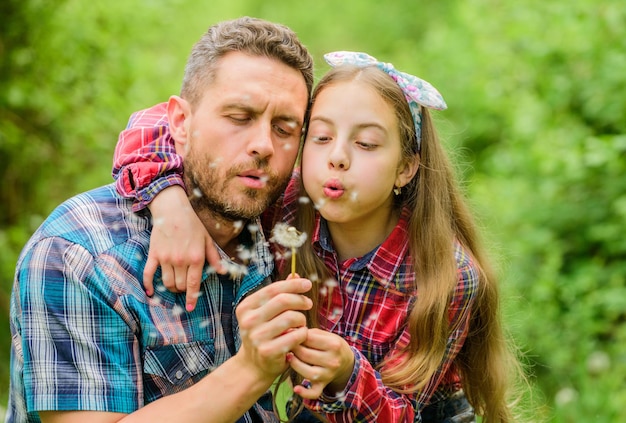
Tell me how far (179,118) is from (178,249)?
1.80ft

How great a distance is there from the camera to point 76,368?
2.27 m

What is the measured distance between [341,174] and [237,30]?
2.04 ft

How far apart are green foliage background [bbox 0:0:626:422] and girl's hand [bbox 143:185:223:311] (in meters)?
2.47

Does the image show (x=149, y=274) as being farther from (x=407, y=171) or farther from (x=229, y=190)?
(x=407, y=171)

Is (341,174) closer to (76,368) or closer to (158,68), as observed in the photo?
(76,368)

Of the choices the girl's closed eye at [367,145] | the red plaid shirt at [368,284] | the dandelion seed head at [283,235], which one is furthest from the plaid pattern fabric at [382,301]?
the girl's closed eye at [367,145]

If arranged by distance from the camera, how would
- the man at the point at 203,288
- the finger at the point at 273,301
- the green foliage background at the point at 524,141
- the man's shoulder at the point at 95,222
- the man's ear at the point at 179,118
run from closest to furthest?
1. the finger at the point at 273,301
2. the man at the point at 203,288
3. the man's shoulder at the point at 95,222
4. the man's ear at the point at 179,118
5. the green foliage background at the point at 524,141

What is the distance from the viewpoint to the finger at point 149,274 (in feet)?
7.84

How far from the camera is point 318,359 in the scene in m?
2.14

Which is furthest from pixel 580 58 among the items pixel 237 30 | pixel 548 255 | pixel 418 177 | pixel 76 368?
pixel 76 368

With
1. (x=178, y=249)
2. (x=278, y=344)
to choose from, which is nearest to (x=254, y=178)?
(x=178, y=249)

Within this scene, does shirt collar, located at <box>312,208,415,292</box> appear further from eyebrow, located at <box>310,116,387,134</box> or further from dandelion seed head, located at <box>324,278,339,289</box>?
eyebrow, located at <box>310,116,387,134</box>

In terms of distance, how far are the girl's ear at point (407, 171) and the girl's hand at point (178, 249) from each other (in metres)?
0.69

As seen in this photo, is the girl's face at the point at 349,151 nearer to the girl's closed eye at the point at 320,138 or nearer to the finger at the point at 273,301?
the girl's closed eye at the point at 320,138
